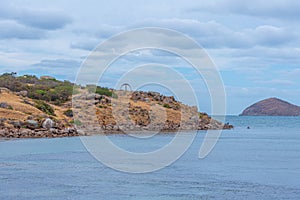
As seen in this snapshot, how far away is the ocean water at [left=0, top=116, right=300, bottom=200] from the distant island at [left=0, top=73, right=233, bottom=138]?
1741 centimetres

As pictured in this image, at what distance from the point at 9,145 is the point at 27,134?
38.2 feet

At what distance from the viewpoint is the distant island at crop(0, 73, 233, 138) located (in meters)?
68.5

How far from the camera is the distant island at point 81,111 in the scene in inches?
2697

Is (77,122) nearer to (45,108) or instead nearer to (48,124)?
(45,108)

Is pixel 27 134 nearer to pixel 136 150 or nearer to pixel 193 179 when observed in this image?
pixel 136 150

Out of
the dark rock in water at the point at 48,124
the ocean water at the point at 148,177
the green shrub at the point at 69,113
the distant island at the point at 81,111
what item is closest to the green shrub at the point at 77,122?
the distant island at the point at 81,111

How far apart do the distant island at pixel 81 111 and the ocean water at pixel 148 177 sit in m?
17.4

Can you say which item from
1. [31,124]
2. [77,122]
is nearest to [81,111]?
[77,122]

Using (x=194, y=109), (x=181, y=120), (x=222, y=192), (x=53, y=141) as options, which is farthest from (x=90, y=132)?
(x=222, y=192)

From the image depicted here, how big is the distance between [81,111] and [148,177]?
168 ft

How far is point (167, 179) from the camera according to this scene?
109 feet

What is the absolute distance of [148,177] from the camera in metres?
34.3

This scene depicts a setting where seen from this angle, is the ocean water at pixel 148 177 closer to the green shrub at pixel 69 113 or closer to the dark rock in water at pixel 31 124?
the dark rock in water at pixel 31 124

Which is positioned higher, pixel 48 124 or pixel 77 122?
pixel 77 122
